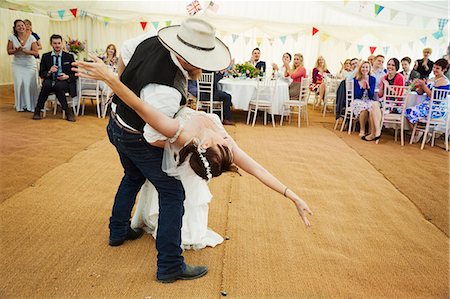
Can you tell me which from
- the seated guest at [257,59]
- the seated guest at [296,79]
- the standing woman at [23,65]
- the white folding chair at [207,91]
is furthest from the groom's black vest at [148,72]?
the seated guest at [257,59]

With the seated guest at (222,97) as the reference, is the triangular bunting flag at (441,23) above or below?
above

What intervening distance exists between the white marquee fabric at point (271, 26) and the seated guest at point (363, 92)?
16.5 feet

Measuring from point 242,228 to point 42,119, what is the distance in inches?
191

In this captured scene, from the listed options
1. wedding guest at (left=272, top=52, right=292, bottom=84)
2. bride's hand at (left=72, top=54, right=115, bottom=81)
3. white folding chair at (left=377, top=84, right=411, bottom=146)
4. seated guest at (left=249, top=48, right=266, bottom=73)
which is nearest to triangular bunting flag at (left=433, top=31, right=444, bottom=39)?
wedding guest at (left=272, top=52, right=292, bottom=84)

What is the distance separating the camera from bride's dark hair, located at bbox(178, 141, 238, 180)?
173 cm

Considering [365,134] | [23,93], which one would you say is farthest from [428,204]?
[23,93]

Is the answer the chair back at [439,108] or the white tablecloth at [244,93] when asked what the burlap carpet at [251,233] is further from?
the white tablecloth at [244,93]

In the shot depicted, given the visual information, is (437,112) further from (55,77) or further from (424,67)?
(55,77)

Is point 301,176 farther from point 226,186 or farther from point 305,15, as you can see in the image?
point 305,15

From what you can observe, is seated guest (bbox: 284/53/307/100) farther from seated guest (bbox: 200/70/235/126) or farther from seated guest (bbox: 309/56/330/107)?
seated guest (bbox: 309/56/330/107)

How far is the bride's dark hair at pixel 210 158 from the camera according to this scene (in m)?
1.73

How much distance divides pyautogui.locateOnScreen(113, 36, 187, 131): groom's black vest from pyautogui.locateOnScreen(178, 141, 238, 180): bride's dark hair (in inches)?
10.6

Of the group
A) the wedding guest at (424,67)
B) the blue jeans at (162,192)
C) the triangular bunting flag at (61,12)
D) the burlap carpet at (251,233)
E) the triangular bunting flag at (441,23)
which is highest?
the triangular bunting flag at (61,12)

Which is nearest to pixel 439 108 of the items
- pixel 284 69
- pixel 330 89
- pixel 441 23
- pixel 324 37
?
pixel 330 89
